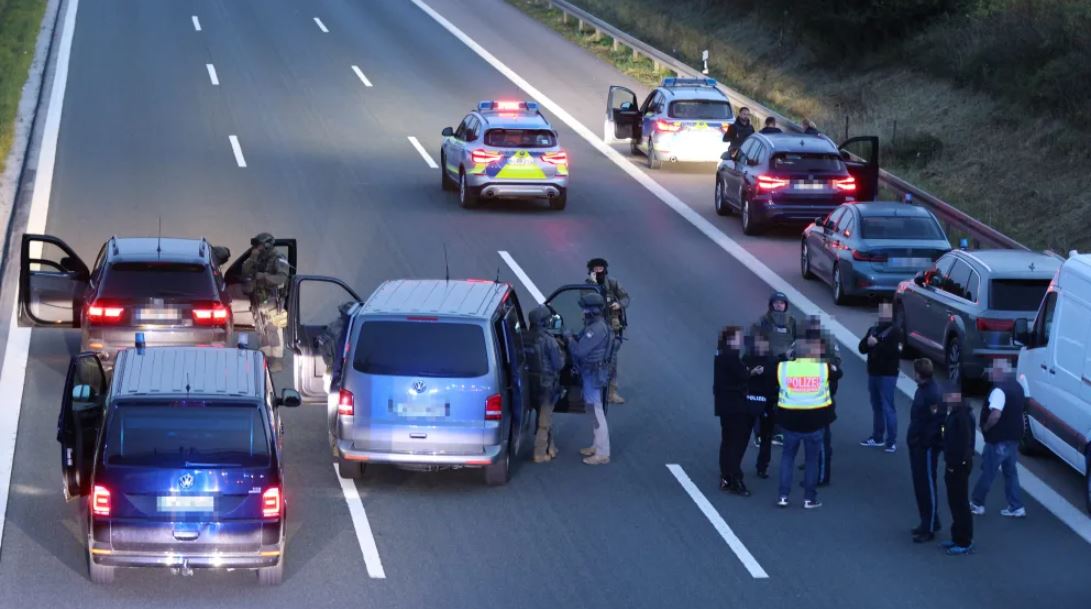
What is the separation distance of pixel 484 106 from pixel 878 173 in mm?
6932

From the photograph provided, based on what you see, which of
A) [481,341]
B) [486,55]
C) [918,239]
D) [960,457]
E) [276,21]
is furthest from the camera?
[276,21]

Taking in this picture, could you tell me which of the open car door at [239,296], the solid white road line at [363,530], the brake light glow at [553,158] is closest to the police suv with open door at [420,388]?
the solid white road line at [363,530]

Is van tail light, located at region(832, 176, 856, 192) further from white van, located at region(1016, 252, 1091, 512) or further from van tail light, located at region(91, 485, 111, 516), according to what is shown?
van tail light, located at region(91, 485, 111, 516)

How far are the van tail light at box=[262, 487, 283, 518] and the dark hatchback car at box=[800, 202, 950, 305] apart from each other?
496 inches

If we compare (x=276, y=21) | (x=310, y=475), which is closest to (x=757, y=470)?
(x=310, y=475)

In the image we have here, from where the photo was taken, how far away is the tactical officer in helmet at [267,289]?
20.8 m

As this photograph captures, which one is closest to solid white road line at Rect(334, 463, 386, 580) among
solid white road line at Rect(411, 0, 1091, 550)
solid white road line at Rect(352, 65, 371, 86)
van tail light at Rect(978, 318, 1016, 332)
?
solid white road line at Rect(411, 0, 1091, 550)

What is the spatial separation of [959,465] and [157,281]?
8.71 metres

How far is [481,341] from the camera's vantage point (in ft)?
53.4

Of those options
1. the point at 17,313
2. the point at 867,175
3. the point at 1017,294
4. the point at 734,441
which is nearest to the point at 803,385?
the point at 734,441

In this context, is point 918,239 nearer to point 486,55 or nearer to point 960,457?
point 960,457

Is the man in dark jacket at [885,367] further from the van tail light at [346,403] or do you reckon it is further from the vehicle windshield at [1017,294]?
the van tail light at [346,403]

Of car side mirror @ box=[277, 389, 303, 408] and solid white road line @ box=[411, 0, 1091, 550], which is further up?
car side mirror @ box=[277, 389, 303, 408]

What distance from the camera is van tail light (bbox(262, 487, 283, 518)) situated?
13.5 m
